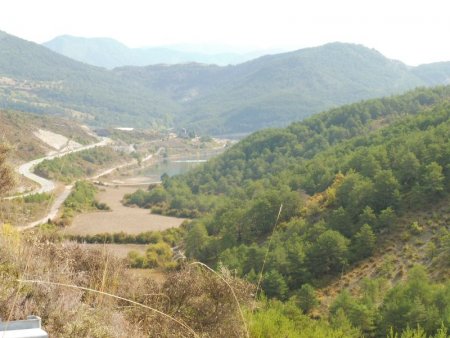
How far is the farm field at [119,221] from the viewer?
57.0m

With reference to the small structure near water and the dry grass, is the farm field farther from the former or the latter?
the small structure near water

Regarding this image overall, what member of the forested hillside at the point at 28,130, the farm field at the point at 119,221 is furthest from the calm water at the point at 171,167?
the farm field at the point at 119,221

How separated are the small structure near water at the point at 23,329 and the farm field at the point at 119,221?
50.0 meters

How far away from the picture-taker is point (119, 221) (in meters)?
63.0

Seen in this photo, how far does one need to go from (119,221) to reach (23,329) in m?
60.7

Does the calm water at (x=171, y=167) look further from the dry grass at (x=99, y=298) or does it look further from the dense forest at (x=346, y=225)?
the dry grass at (x=99, y=298)

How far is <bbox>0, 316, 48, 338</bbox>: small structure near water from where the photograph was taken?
3549 millimetres

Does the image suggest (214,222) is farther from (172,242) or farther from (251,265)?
(251,265)

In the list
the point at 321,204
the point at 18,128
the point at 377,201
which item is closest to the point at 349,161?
the point at 321,204

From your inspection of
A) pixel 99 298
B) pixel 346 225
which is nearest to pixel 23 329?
pixel 99 298

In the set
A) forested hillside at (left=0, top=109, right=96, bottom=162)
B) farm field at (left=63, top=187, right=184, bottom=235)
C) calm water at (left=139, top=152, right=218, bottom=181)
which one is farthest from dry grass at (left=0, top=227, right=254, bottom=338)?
calm water at (left=139, top=152, right=218, bottom=181)

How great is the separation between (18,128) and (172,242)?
5936 cm

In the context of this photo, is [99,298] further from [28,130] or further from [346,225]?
[28,130]

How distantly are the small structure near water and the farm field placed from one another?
50.0m
